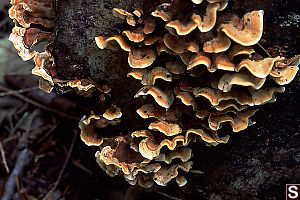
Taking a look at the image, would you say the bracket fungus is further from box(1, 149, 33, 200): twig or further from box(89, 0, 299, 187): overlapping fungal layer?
box(1, 149, 33, 200): twig

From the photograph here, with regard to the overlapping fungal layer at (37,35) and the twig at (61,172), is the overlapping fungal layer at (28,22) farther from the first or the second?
the twig at (61,172)

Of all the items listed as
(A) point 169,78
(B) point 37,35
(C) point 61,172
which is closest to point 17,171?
(C) point 61,172

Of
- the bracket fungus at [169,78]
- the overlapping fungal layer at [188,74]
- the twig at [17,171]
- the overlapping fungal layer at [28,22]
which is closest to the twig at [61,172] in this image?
the twig at [17,171]

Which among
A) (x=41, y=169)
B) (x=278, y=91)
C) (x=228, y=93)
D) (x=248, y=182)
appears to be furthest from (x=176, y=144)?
(x=41, y=169)

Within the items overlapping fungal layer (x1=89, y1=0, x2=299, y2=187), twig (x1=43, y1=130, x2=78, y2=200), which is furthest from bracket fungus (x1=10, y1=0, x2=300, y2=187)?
twig (x1=43, y1=130, x2=78, y2=200)

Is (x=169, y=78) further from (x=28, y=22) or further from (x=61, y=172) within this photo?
(x=61, y=172)

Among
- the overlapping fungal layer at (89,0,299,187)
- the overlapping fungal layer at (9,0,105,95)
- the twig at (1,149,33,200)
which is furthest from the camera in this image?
the twig at (1,149,33,200)

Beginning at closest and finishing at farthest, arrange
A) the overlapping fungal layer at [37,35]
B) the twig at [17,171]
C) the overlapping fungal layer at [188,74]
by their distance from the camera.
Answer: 1. the overlapping fungal layer at [188,74]
2. the overlapping fungal layer at [37,35]
3. the twig at [17,171]
